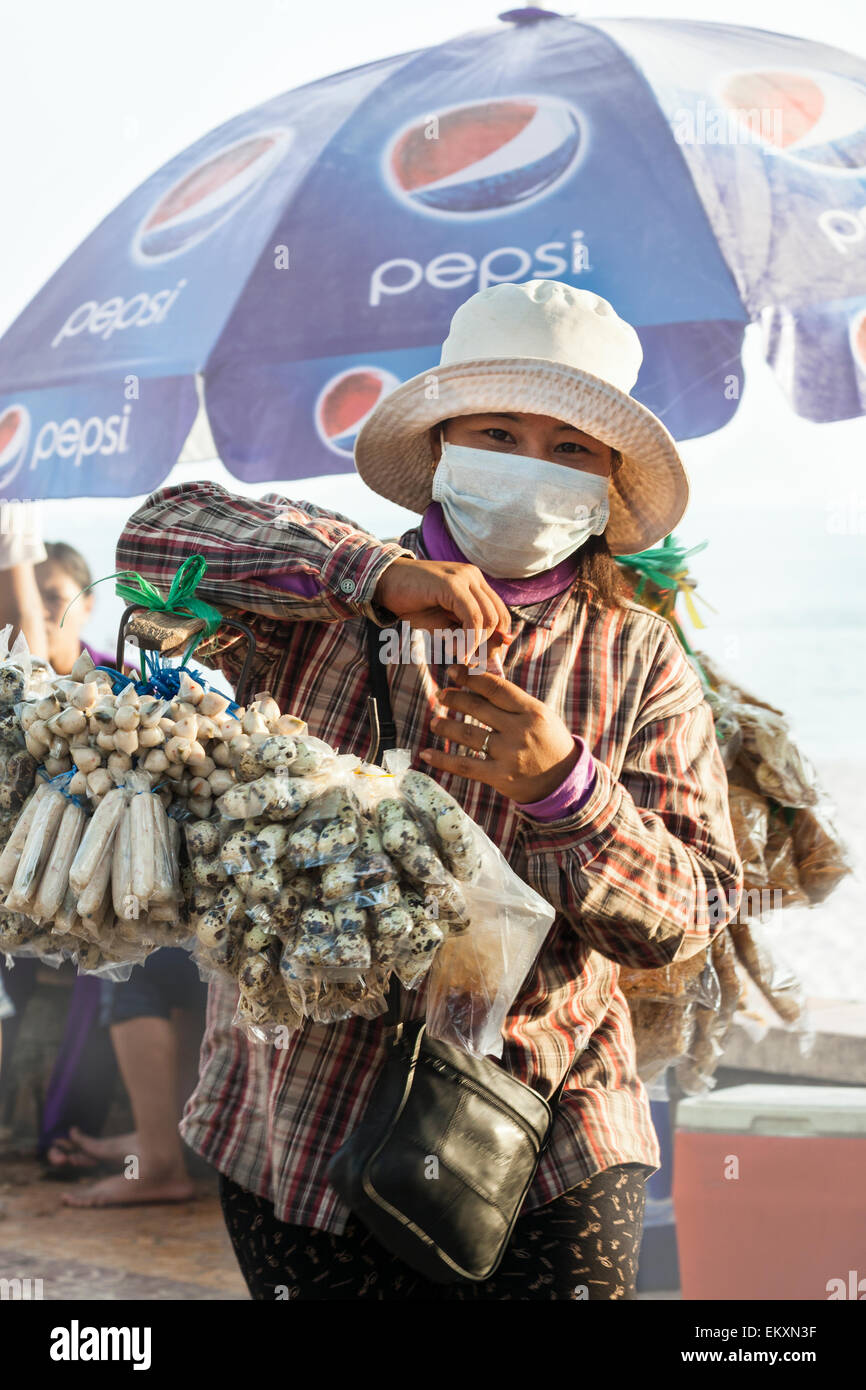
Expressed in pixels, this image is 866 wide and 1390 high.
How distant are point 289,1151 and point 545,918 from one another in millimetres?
512

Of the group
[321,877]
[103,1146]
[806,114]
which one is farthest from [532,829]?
[103,1146]

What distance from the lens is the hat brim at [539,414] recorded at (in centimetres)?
190

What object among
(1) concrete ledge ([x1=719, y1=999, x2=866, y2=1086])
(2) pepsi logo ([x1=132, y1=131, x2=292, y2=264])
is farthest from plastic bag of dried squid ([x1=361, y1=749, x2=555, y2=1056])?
(2) pepsi logo ([x1=132, y1=131, x2=292, y2=264])

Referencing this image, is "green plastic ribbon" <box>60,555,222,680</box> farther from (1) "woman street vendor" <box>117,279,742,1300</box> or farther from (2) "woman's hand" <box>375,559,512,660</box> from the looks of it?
(2) "woman's hand" <box>375,559,512,660</box>

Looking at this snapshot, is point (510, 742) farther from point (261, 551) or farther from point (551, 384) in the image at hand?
point (551, 384)

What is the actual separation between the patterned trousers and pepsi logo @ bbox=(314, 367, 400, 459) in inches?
116

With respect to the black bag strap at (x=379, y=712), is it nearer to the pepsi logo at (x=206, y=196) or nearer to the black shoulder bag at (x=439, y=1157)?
the black shoulder bag at (x=439, y=1157)

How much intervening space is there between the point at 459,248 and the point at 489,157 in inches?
15.2

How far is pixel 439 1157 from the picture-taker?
5.33 ft

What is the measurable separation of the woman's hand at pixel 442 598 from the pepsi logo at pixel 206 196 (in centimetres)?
363

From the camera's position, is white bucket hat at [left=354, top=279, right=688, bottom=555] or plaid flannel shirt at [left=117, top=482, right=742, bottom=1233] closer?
plaid flannel shirt at [left=117, top=482, right=742, bottom=1233]

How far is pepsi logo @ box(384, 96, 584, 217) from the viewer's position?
434 cm

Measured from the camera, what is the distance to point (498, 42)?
484 cm

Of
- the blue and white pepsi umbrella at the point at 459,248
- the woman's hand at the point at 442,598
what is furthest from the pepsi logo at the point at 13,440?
the woman's hand at the point at 442,598
